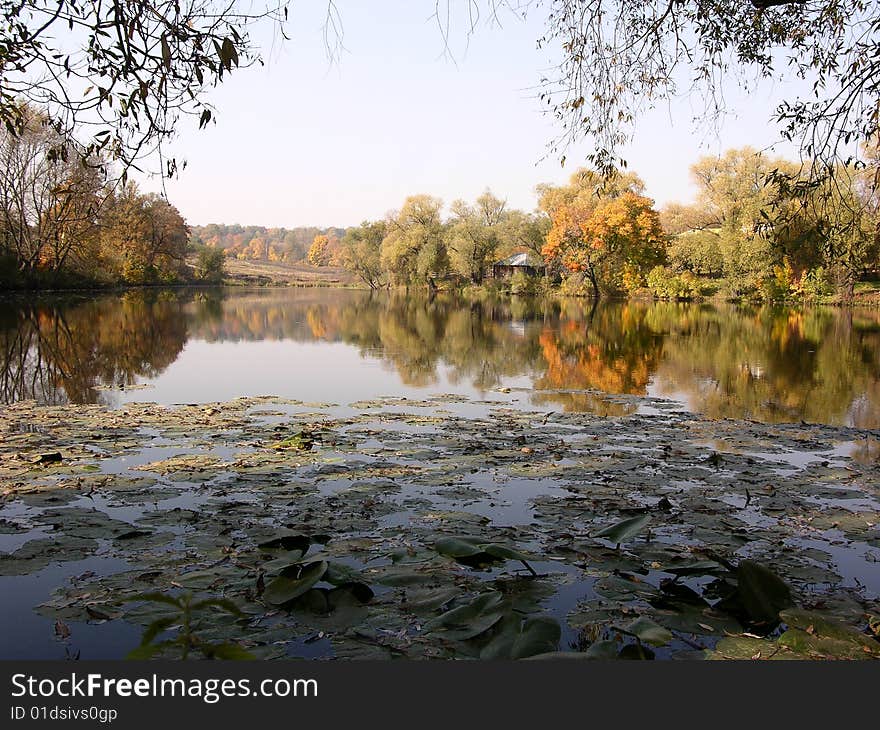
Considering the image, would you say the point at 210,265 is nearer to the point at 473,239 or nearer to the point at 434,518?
the point at 473,239

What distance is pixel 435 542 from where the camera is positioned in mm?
4426

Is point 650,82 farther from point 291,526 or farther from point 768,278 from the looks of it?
point 768,278

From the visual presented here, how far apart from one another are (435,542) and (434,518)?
0.62 m

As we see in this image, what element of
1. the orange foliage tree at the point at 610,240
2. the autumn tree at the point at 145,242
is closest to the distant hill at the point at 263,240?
the autumn tree at the point at 145,242

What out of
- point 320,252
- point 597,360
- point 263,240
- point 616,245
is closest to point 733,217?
point 616,245

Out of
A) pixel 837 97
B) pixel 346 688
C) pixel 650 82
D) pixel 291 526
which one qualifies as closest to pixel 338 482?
pixel 291 526

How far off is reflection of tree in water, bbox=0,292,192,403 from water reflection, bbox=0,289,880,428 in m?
0.04

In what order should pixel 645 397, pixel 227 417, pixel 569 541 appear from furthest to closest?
pixel 645 397 → pixel 227 417 → pixel 569 541

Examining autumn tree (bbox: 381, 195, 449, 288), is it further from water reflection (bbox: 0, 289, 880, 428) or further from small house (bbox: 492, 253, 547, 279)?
water reflection (bbox: 0, 289, 880, 428)

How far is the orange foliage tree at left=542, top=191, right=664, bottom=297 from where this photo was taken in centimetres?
5556

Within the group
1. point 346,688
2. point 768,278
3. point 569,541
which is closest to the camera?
point 346,688

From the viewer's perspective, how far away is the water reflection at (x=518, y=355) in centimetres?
1238

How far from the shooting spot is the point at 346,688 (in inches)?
94.7

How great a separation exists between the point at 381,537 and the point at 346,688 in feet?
7.31
